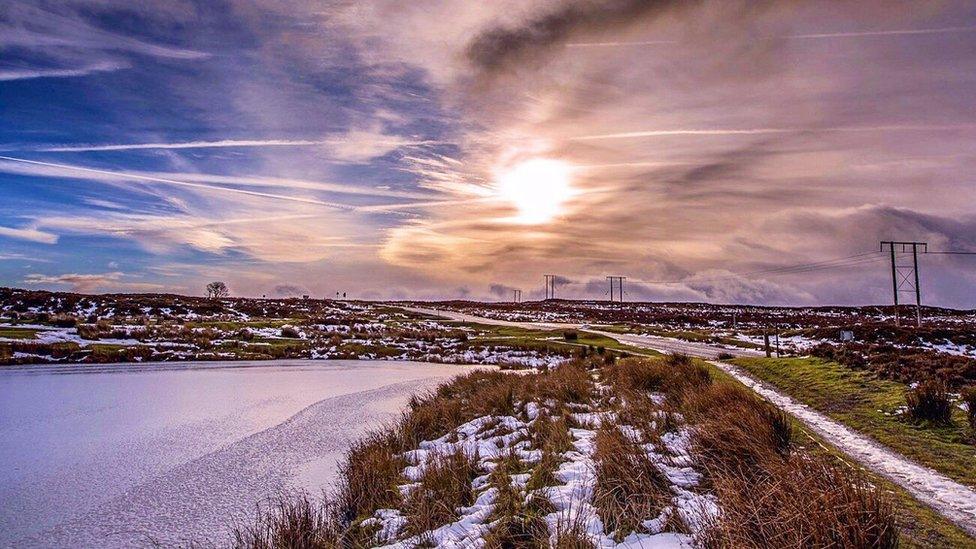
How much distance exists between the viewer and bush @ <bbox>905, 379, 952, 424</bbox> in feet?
34.1

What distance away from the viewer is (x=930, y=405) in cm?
1055

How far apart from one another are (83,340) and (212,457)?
28.4 m

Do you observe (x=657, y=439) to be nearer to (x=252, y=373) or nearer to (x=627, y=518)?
(x=627, y=518)

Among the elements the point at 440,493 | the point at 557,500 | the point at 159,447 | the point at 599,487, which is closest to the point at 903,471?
the point at 599,487

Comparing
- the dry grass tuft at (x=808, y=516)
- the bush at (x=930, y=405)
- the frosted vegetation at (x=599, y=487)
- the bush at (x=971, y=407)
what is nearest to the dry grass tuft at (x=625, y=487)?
the frosted vegetation at (x=599, y=487)

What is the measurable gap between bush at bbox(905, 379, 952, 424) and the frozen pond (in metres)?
11.7

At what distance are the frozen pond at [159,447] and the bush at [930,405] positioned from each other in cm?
1169

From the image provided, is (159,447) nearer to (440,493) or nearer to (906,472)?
(440,493)

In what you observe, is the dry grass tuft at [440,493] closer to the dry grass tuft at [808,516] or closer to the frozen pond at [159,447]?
the frozen pond at [159,447]

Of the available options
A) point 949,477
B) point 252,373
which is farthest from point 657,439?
point 252,373

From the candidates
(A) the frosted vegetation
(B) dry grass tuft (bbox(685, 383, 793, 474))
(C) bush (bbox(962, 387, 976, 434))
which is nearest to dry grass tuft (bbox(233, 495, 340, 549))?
(A) the frosted vegetation

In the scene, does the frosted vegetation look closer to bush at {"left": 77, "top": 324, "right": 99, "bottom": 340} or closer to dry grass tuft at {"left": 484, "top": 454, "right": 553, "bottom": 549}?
dry grass tuft at {"left": 484, "top": 454, "right": 553, "bottom": 549}

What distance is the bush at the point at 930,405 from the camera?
1040cm

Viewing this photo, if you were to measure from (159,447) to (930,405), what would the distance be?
16.2 m
